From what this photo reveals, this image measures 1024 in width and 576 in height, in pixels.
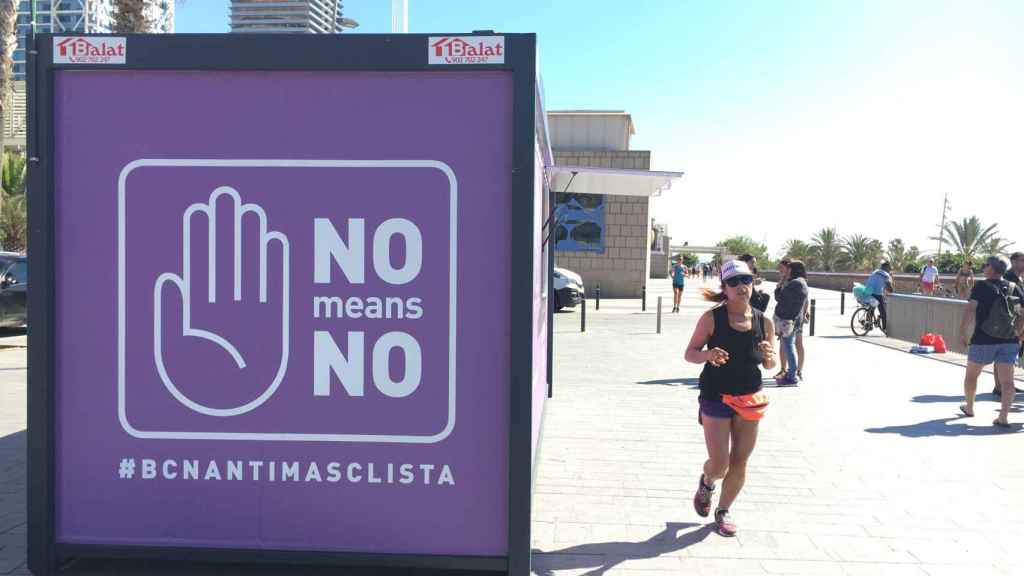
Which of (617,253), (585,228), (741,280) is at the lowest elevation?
(741,280)

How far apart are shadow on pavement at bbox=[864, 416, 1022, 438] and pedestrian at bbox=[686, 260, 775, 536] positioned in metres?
3.49

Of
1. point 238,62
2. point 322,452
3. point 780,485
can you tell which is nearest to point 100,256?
point 238,62

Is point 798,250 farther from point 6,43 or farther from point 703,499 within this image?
point 703,499

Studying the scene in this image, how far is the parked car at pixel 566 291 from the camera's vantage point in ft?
72.6

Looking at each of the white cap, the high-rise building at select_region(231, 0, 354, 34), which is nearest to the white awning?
the white cap

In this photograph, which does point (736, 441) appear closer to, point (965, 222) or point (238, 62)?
point (238, 62)

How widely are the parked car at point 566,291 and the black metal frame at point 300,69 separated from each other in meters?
18.2

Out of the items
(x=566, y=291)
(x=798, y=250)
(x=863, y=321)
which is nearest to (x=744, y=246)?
(x=798, y=250)

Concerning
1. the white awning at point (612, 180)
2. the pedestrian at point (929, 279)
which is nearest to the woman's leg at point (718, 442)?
the white awning at point (612, 180)

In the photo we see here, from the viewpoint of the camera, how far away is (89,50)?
3752mm

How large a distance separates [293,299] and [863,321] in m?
15.9

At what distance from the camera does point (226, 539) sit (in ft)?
12.7

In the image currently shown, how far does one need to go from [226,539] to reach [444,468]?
3.71 ft

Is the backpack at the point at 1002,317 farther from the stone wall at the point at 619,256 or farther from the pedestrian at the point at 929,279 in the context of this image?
the stone wall at the point at 619,256
